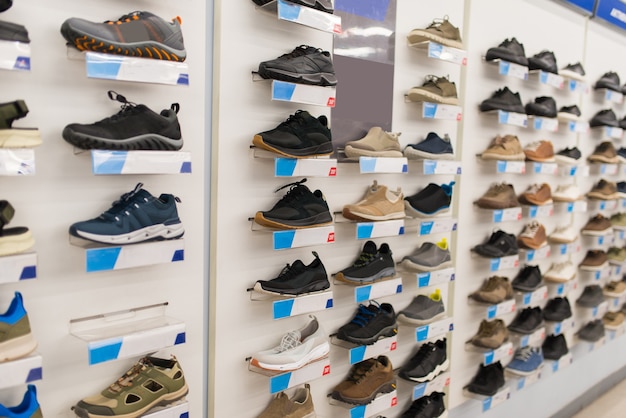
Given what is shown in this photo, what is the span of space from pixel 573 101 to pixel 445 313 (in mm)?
2004

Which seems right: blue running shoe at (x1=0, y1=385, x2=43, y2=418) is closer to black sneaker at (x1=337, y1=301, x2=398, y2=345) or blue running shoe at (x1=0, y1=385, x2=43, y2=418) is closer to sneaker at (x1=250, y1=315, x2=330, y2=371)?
sneaker at (x1=250, y1=315, x2=330, y2=371)

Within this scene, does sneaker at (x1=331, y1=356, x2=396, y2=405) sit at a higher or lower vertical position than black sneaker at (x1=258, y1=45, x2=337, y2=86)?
lower

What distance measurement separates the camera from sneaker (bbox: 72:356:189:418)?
168cm

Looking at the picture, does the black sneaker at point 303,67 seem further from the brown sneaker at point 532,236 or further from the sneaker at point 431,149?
the brown sneaker at point 532,236

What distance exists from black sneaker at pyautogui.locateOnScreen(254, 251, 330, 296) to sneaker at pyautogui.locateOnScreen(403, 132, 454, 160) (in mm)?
747

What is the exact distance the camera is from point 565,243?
380 centimetres

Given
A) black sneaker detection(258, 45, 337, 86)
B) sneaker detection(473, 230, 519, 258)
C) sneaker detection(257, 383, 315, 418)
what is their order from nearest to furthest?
black sneaker detection(258, 45, 337, 86) → sneaker detection(257, 383, 315, 418) → sneaker detection(473, 230, 519, 258)

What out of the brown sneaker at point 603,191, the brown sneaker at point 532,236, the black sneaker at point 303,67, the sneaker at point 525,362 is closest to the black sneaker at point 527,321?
the sneaker at point 525,362

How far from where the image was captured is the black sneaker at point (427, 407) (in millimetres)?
2811

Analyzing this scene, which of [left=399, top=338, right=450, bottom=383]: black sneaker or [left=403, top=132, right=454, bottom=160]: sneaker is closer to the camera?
[left=403, top=132, right=454, bottom=160]: sneaker

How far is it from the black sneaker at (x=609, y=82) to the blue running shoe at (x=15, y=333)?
4081 mm

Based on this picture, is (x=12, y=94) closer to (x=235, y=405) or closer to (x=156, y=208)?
(x=156, y=208)

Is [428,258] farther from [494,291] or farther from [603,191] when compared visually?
[603,191]

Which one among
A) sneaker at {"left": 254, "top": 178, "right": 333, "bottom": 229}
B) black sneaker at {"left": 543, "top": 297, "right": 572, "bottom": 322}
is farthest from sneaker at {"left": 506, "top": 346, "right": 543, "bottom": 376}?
sneaker at {"left": 254, "top": 178, "right": 333, "bottom": 229}
